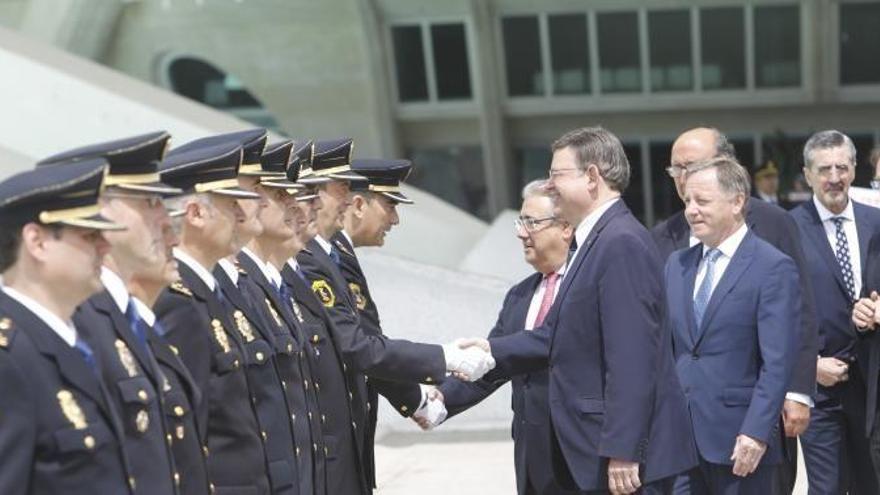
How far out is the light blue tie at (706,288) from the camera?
243 inches

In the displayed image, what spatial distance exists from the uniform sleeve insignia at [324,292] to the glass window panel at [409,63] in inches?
967

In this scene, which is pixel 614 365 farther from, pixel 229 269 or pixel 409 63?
pixel 409 63

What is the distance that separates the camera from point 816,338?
6.47 meters

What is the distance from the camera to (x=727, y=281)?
241 inches

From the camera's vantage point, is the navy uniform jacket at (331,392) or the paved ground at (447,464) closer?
the navy uniform jacket at (331,392)

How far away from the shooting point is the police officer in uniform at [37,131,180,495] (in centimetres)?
382

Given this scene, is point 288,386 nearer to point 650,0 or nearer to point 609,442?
point 609,442

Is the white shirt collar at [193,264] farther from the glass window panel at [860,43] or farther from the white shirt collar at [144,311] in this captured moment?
the glass window panel at [860,43]

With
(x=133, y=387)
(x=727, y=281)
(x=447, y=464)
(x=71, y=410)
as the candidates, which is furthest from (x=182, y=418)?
(x=447, y=464)

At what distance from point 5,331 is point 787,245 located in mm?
3972

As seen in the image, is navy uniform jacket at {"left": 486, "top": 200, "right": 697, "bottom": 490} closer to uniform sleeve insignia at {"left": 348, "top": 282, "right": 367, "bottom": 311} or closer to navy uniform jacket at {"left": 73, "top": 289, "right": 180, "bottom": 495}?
uniform sleeve insignia at {"left": 348, "top": 282, "right": 367, "bottom": 311}

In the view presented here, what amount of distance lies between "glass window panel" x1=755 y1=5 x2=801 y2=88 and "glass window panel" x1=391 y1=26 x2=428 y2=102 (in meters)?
5.93

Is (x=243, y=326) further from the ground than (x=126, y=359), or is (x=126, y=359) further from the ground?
(x=126, y=359)

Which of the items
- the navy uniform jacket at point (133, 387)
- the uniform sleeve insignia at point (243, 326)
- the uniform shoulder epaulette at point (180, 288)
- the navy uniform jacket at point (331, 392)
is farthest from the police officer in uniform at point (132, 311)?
the navy uniform jacket at point (331, 392)
